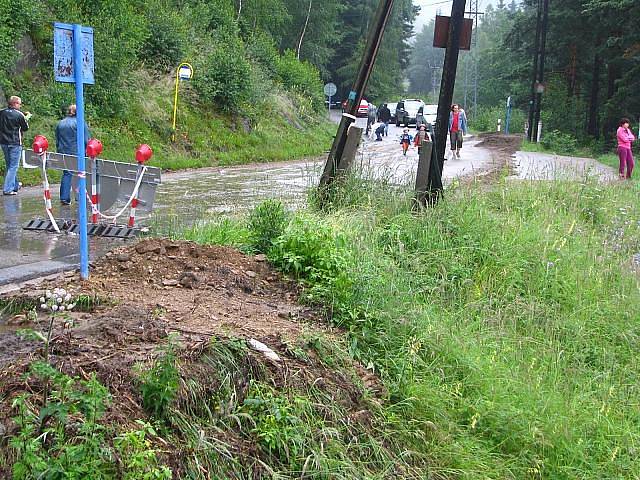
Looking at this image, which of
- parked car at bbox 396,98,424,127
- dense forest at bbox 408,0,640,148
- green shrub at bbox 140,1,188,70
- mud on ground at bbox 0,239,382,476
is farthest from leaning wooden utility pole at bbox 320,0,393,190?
parked car at bbox 396,98,424,127

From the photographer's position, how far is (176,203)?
13688 millimetres

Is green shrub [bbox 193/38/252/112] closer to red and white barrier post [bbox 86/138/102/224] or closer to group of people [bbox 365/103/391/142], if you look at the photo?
group of people [bbox 365/103/391/142]

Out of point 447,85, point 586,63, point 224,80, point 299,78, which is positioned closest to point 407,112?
point 586,63

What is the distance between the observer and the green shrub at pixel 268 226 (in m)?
7.20

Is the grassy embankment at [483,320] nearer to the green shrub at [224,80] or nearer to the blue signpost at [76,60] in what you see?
the blue signpost at [76,60]

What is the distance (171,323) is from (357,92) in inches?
261

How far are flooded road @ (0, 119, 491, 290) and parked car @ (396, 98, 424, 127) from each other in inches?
1252

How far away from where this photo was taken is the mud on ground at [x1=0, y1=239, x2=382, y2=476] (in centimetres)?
394

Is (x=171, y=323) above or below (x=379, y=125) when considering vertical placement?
below

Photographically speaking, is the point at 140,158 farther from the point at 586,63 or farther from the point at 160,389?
the point at 586,63

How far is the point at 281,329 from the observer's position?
16.8 ft

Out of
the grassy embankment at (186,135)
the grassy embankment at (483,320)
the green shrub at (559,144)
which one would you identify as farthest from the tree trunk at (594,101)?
the grassy embankment at (483,320)

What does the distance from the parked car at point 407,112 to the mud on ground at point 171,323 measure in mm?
47177

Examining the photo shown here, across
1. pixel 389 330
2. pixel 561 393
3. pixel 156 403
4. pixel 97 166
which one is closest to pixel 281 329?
pixel 389 330
